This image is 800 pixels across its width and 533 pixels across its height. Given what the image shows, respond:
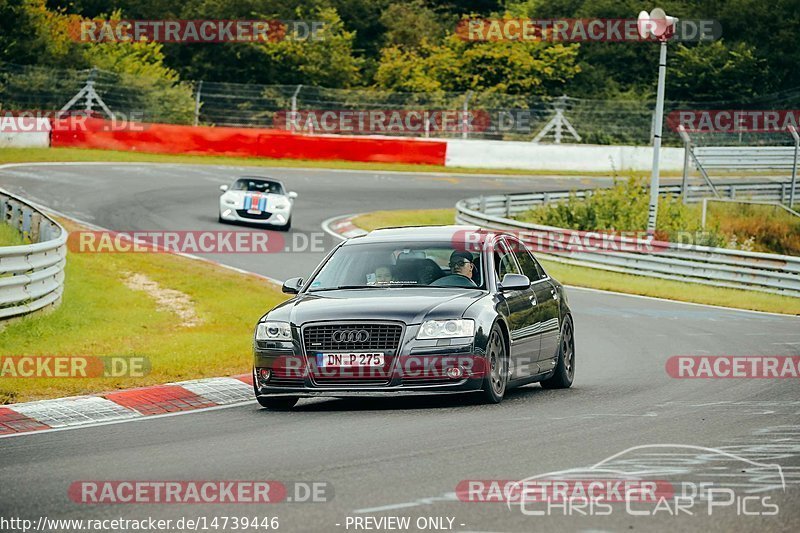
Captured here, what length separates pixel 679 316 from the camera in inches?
871

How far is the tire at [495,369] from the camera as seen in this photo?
10992mm

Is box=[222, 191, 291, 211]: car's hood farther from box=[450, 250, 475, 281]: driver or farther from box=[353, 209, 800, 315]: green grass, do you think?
box=[450, 250, 475, 281]: driver

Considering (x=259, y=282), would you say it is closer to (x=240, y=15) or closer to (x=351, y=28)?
(x=240, y=15)

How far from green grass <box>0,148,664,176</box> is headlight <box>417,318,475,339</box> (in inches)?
1280

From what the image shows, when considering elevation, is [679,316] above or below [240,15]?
below

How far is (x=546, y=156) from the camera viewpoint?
51.9 m

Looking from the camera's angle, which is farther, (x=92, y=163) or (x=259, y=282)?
(x=92, y=163)

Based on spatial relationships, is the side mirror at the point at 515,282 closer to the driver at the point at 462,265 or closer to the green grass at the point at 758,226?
the driver at the point at 462,265

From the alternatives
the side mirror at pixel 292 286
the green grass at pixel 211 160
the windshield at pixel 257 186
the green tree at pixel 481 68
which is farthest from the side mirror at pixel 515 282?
the green tree at pixel 481 68

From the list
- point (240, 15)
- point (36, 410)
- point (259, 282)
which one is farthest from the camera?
point (240, 15)

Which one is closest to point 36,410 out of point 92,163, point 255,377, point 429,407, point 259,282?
point 255,377

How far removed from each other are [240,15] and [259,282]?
45679 mm

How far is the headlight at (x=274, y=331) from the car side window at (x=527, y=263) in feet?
8.97

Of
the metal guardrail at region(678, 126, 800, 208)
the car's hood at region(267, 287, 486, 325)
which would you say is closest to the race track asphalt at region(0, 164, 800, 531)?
the car's hood at region(267, 287, 486, 325)
